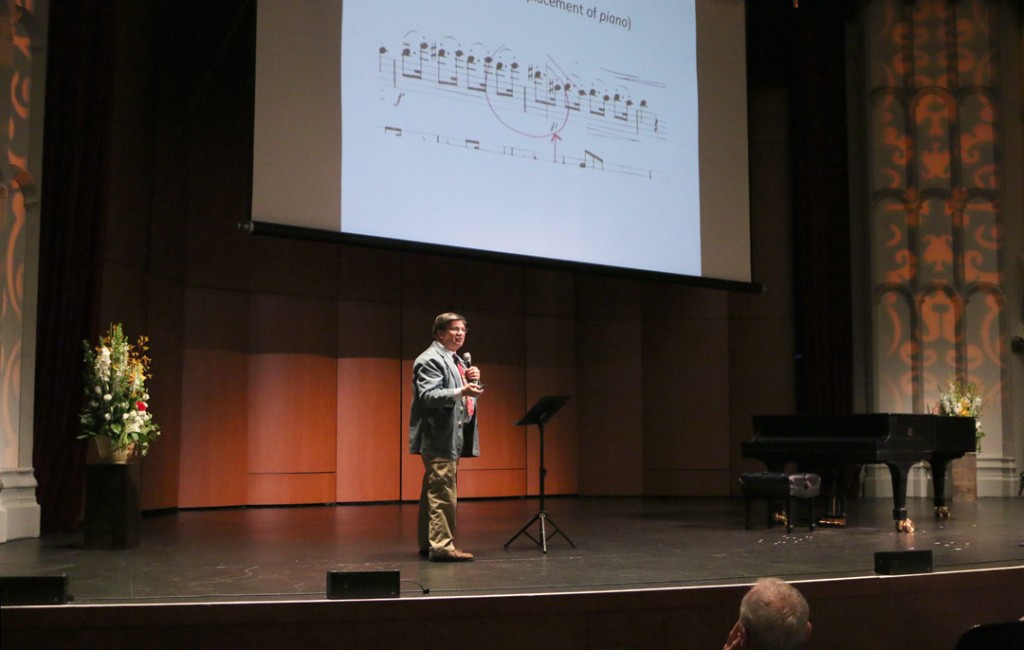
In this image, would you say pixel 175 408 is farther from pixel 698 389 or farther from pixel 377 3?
pixel 698 389

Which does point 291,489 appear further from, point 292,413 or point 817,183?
point 817,183

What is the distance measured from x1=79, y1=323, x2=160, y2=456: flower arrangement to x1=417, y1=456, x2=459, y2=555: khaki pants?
6.41ft

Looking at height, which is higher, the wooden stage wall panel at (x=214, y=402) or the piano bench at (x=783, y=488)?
the wooden stage wall panel at (x=214, y=402)

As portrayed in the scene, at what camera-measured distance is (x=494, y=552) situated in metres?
5.62

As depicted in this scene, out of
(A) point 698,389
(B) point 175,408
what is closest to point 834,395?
(A) point 698,389

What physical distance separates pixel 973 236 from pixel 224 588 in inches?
344

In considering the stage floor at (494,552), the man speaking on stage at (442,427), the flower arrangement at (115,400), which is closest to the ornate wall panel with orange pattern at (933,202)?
the stage floor at (494,552)

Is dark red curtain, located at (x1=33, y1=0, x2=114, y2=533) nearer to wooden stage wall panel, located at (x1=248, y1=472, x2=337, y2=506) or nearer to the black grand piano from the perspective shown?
wooden stage wall panel, located at (x1=248, y1=472, x2=337, y2=506)

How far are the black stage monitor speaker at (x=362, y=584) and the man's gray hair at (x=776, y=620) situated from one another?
1648mm

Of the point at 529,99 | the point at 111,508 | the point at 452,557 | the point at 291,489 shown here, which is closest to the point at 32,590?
the point at 452,557

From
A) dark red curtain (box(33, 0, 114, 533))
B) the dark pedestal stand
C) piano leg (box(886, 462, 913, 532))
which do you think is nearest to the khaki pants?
the dark pedestal stand

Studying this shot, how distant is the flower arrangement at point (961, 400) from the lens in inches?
388

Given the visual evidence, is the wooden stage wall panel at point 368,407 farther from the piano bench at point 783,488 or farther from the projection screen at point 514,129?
the piano bench at point 783,488

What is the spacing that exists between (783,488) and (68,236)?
5042 mm
